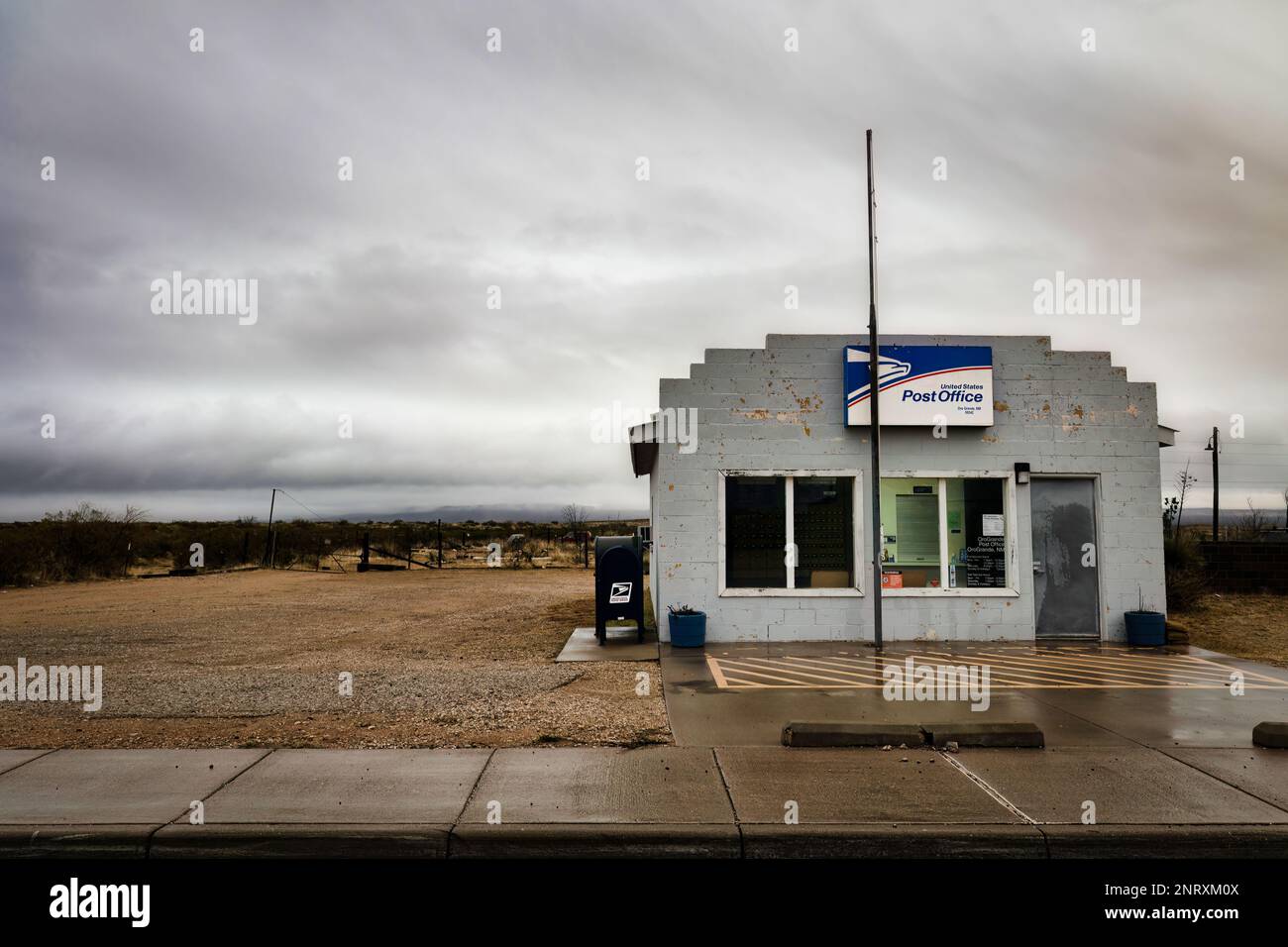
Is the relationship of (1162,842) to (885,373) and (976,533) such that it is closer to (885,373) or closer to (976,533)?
(976,533)

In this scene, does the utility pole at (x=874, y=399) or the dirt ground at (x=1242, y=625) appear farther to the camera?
the dirt ground at (x=1242, y=625)

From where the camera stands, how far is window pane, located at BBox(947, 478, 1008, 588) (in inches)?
511

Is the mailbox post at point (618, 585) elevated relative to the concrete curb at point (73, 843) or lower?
elevated

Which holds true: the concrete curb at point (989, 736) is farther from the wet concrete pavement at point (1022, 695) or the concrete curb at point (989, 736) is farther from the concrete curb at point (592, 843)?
the concrete curb at point (592, 843)

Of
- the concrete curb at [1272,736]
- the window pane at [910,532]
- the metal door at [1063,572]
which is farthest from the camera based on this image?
the metal door at [1063,572]

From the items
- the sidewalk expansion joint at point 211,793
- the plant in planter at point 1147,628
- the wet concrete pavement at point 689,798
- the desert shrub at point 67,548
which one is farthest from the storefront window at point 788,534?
the desert shrub at point 67,548

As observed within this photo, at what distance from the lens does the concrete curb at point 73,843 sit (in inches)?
192

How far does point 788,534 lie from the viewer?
12.8 meters

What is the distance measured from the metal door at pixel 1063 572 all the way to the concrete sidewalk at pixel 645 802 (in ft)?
21.4


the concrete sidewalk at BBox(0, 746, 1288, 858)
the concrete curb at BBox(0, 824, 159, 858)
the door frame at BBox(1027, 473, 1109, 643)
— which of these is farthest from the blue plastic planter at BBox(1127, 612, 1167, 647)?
the concrete curb at BBox(0, 824, 159, 858)

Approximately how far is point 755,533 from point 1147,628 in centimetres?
607

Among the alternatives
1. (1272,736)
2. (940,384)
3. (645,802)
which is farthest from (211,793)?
(940,384)
